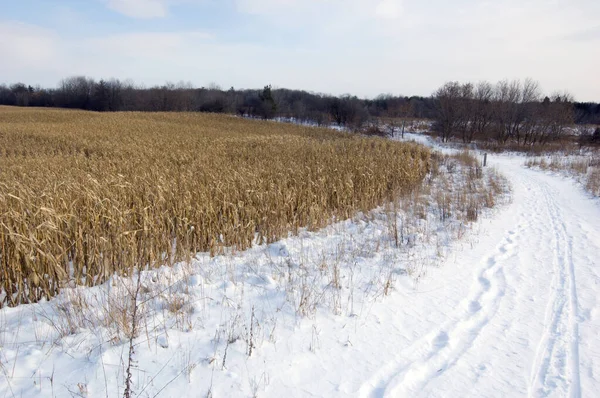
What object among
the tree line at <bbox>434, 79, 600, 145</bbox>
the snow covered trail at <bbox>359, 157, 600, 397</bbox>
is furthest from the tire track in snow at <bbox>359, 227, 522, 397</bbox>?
the tree line at <bbox>434, 79, 600, 145</bbox>

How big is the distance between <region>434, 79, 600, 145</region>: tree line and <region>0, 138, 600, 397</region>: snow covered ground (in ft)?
120

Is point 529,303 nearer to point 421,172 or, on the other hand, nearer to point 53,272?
point 53,272

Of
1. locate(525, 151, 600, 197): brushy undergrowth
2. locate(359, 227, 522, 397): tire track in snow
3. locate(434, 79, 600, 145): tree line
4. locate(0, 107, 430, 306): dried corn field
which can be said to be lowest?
locate(359, 227, 522, 397): tire track in snow

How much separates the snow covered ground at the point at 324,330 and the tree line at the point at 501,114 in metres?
36.6

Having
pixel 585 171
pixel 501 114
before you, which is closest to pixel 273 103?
pixel 501 114

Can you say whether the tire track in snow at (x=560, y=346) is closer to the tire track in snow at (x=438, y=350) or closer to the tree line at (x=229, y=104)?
the tire track in snow at (x=438, y=350)

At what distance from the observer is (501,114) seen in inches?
1441

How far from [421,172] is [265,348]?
1199 cm

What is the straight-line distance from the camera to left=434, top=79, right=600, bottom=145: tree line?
114 ft

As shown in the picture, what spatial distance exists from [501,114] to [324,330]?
41.3 meters

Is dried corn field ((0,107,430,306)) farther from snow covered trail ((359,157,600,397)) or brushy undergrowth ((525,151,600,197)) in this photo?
brushy undergrowth ((525,151,600,197))

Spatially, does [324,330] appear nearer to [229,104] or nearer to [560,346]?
[560,346]

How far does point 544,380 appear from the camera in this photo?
2961mm

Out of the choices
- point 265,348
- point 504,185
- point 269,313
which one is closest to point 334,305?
point 269,313
